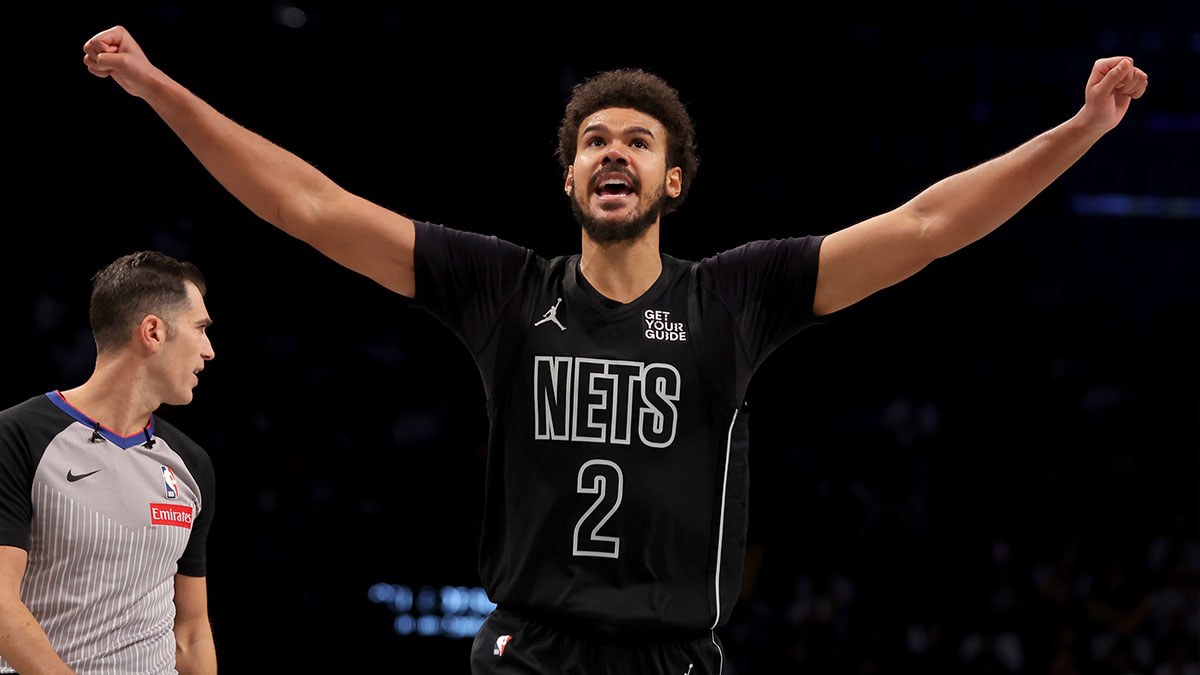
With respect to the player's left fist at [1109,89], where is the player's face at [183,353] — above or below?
below

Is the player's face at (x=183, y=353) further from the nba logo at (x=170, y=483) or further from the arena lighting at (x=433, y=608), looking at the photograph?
the arena lighting at (x=433, y=608)

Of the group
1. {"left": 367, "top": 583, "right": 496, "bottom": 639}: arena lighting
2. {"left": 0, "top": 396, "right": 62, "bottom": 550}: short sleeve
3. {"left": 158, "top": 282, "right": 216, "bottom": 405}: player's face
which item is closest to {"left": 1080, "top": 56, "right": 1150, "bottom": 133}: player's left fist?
{"left": 158, "top": 282, "right": 216, "bottom": 405}: player's face

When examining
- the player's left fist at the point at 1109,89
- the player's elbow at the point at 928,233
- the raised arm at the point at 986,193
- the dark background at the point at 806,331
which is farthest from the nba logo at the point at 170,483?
the dark background at the point at 806,331

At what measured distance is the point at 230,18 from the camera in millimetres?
9180

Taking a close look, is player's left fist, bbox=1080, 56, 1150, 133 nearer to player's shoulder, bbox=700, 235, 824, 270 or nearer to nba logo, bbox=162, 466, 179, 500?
player's shoulder, bbox=700, 235, 824, 270

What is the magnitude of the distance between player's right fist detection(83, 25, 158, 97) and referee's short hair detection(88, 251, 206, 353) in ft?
2.57

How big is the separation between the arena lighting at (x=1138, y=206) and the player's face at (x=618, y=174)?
7.63m

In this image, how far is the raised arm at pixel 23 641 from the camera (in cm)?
289

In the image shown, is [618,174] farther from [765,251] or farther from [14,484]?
[14,484]

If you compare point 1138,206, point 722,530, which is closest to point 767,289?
point 722,530

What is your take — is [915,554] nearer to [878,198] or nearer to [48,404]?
[878,198]

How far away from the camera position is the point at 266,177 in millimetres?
2764

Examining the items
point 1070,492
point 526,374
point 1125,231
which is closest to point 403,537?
point 1070,492

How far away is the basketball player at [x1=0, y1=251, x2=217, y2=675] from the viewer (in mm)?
3100
